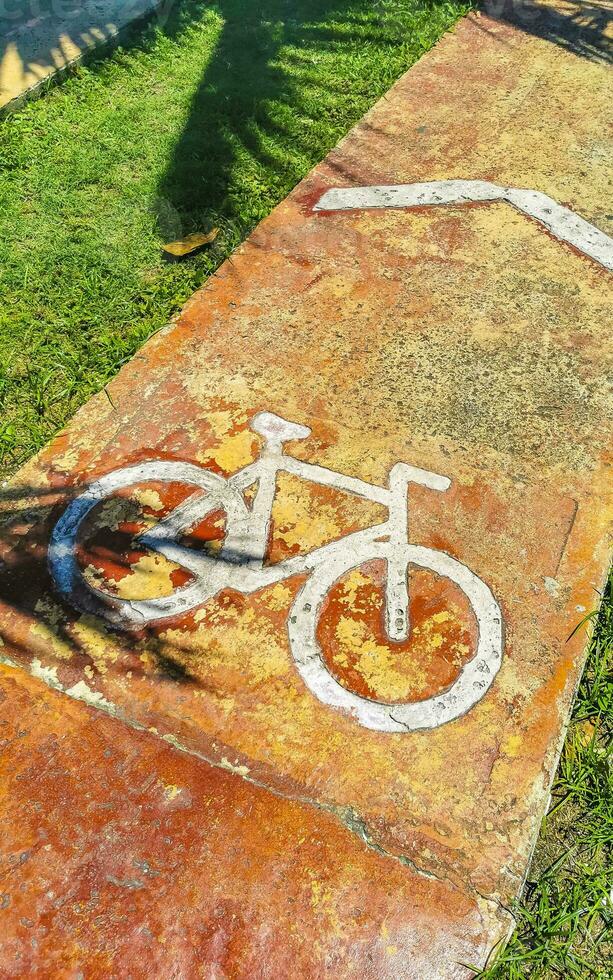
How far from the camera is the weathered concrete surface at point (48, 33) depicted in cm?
512

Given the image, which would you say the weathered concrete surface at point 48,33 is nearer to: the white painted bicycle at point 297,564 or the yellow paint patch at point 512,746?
the white painted bicycle at point 297,564

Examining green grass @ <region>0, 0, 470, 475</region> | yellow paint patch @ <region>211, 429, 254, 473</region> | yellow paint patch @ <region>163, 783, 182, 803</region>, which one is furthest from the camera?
green grass @ <region>0, 0, 470, 475</region>

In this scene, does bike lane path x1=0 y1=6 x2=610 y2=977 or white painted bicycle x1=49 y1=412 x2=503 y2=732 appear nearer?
bike lane path x1=0 y1=6 x2=610 y2=977

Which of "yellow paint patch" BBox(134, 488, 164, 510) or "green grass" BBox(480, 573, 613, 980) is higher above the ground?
"yellow paint patch" BBox(134, 488, 164, 510)

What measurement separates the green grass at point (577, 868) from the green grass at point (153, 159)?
226 cm

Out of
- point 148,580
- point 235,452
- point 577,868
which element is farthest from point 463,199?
point 577,868

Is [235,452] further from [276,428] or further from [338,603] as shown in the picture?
[338,603]

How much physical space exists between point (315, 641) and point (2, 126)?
406cm

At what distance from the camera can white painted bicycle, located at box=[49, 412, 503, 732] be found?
230cm

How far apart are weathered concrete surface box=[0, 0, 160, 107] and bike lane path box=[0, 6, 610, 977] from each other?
7.87 ft

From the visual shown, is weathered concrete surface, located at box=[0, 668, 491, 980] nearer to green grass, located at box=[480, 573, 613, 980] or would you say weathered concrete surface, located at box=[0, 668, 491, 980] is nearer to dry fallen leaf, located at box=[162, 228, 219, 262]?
green grass, located at box=[480, 573, 613, 980]

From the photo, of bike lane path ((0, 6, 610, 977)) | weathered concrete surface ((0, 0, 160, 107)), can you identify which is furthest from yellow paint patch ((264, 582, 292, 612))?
weathered concrete surface ((0, 0, 160, 107))

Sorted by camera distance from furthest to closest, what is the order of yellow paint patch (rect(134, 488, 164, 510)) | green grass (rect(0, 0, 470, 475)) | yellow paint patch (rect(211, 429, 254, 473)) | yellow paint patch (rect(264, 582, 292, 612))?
green grass (rect(0, 0, 470, 475)) < yellow paint patch (rect(211, 429, 254, 473)) < yellow paint patch (rect(134, 488, 164, 510)) < yellow paint patch (rect(264, 582, 292, 612))

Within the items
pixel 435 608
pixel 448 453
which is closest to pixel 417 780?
pixel 435 608
